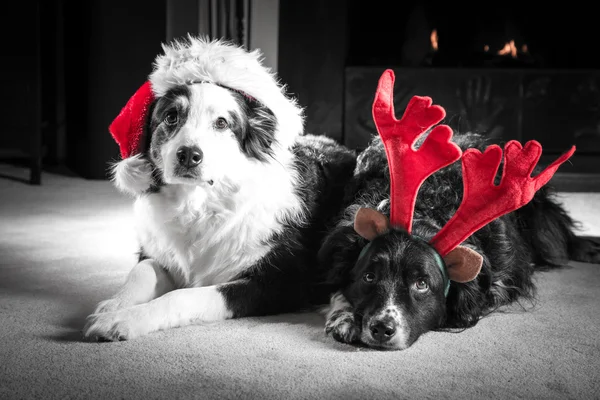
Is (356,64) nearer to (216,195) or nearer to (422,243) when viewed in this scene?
(216,195)

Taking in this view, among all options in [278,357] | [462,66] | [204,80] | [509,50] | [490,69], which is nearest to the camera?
[278,357]

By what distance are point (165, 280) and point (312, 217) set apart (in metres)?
0.55

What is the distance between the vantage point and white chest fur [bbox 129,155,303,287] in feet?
7.86

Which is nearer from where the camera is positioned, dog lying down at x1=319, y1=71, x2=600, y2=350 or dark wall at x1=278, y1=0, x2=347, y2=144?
dog lying down at x1=319, y1=71, x2=600, y2=350

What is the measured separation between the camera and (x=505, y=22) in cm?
581

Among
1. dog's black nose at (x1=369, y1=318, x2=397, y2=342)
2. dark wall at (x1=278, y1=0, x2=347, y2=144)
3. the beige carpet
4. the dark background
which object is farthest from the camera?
dark wall at (x1=278, y1=0, x2=347, y2=144)

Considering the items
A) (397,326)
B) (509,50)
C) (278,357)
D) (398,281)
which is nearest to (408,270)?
(398,281)

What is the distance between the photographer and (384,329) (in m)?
2.04

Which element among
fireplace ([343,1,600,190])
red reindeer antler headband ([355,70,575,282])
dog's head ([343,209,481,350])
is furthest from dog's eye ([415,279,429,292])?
fireplace ([343,1,600,190])

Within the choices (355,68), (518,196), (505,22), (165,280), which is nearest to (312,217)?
(165,280)

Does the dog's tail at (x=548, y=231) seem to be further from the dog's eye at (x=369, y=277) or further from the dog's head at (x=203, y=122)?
the dog's head at (x=203, y=122)

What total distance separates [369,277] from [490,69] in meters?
3.66

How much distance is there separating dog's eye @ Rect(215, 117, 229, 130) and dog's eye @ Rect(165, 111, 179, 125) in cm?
12

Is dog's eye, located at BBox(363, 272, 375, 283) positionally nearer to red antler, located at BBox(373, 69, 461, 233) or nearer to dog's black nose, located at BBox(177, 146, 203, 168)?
red antler, located at BBox(373, 69, 461, 233)
